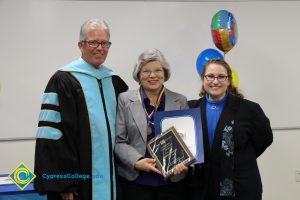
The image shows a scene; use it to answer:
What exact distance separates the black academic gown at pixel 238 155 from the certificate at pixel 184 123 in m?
0.12

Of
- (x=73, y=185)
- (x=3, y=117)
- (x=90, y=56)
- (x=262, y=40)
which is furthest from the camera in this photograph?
(x=262, y=40)

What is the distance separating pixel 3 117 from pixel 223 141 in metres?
2.24

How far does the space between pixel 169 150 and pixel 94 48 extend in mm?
786

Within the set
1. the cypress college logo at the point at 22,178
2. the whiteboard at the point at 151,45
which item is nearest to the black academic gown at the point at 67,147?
the cypress college logo at the point at 22,178

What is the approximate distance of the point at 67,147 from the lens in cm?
194

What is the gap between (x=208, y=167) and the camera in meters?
2.14

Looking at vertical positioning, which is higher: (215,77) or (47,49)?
(47,49)

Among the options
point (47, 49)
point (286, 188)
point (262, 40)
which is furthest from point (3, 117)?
point (286, 188)

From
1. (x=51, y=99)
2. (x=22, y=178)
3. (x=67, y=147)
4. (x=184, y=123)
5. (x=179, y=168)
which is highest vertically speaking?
(x=51, y=99)

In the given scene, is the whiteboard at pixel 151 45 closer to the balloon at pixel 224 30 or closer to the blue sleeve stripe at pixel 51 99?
the balloon at pixel 224 30

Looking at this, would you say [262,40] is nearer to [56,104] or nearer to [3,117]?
[56,104]

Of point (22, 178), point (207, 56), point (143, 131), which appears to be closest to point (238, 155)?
point (143, 131)

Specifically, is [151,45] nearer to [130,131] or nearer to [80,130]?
[130,131]

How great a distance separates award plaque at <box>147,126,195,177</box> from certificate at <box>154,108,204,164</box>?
47 mm
